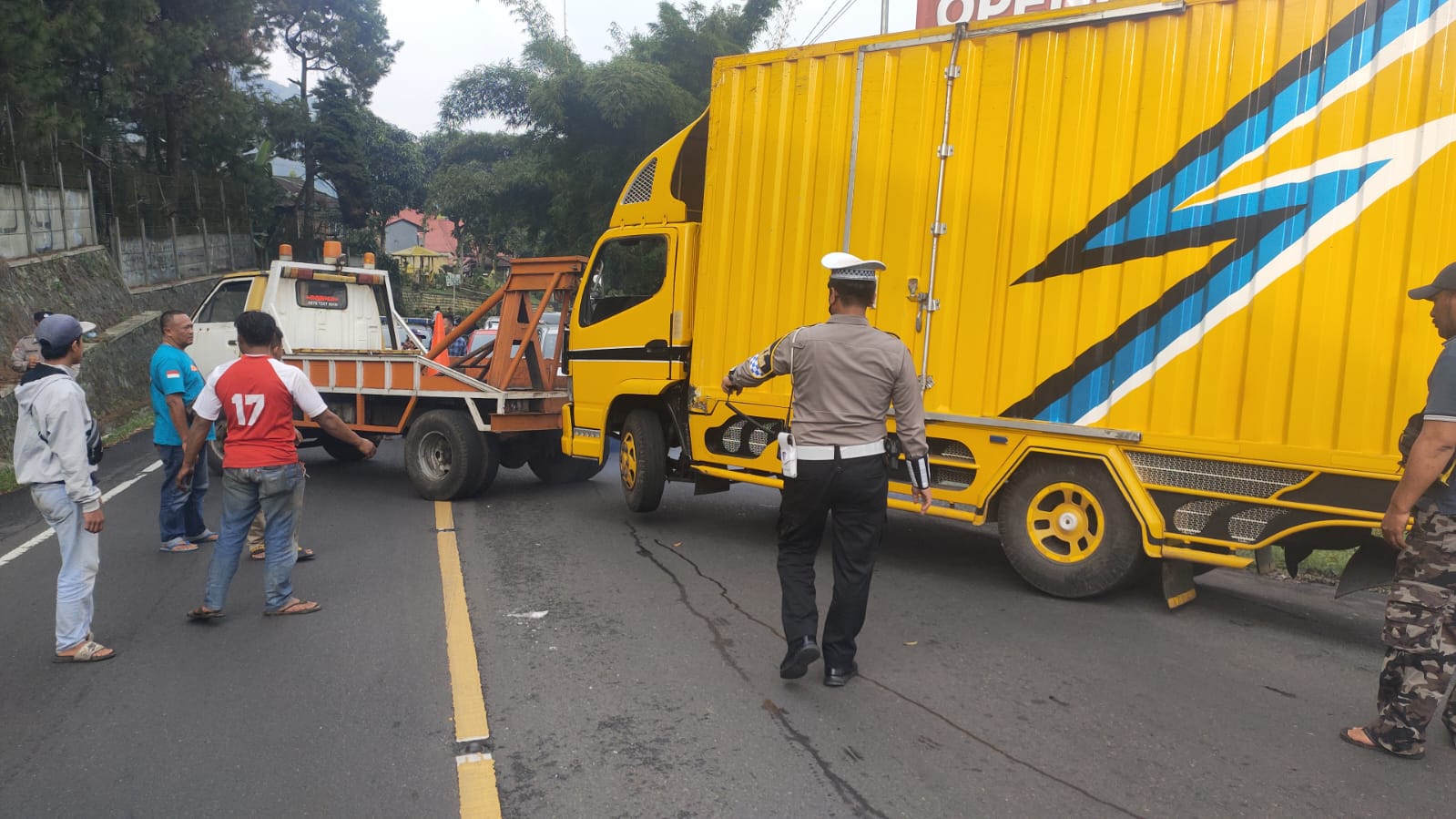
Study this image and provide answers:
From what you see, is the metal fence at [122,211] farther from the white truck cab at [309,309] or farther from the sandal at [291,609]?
the sandal at [291,609]

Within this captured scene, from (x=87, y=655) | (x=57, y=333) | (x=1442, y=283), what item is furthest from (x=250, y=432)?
(x=1442, y=283)

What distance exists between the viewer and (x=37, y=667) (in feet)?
15.3

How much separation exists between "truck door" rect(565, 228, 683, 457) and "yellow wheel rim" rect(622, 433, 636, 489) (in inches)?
8.7

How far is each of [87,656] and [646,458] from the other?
3998 mm

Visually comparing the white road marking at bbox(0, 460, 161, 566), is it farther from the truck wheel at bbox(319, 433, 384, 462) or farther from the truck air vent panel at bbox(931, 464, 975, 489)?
the truck air vent panel at bbox(931, 464, 975, 489)

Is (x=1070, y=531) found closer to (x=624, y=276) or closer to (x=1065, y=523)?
(x=1065, y=523)

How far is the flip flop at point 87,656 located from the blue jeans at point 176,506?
7.60 ft

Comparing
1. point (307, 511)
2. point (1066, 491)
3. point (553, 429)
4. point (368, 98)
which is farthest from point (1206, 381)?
point (368, 98)

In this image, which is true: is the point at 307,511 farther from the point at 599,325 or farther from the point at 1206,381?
the point at 1206,381

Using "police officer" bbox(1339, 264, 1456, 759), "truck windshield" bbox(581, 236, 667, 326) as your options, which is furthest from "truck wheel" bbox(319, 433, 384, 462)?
"police officer" bbox(1339, 264, 1456, 759)

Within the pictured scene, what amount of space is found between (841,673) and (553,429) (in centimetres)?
566

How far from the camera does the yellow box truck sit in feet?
16.4

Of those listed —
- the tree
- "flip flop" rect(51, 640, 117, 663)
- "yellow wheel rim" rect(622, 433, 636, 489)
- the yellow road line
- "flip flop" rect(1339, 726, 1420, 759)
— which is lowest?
"flip flop" rect(51, 640, 117, 663)

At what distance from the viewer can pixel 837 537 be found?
4.44m
